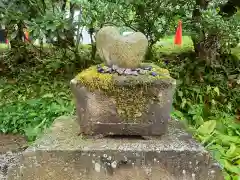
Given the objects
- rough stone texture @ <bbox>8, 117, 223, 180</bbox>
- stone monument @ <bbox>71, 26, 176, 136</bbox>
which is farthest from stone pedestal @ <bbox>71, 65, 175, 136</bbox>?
rough stone texture @ <bbox>8, 117, 223, 180</bbox>

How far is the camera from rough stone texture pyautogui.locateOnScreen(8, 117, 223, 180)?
2.56m

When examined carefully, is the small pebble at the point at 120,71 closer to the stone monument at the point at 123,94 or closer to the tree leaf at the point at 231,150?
the stone monument at the point at 123,94

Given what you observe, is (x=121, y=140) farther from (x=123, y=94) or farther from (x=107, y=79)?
(x=107, y=79)

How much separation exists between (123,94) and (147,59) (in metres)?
3.71

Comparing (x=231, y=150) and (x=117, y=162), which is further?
(x=231, y=150)

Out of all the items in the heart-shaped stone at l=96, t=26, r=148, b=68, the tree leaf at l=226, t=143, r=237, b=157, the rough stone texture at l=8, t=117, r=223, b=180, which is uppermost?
the heart-shaped stone at l=96, t=26, r=148, b=68

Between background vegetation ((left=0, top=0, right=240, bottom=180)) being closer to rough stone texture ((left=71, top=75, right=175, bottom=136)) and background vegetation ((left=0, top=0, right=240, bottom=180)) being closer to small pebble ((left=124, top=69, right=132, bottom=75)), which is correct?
rough stone texture ((left=71, top=75, right=175, bottom=136))

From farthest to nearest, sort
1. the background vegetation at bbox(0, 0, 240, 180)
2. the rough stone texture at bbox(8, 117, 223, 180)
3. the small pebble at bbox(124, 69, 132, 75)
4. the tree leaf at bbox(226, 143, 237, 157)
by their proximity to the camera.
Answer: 1. the background vegetation at bbox(0, 0, 240, 180)
2. the tree leaf at bbox(226, 143, 237, 157)
3. the small pebble at bbox(124, 69, 132, 75)
4. the rough stone texture at bbox(8, 117, 223, 180)

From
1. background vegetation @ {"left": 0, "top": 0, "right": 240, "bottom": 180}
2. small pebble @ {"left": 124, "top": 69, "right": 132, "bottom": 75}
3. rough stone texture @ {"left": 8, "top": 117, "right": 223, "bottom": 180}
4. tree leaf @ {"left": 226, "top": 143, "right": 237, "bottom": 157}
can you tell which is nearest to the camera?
rough stone texture @ {"left": 8, "top": 117, "right": 223, "bottom": 180}

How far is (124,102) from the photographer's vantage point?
103 inches

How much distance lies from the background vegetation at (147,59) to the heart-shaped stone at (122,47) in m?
1.48

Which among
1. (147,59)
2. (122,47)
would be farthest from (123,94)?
(147,59)

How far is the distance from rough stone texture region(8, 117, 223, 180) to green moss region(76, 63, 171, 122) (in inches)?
9.7

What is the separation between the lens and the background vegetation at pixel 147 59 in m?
4.86
